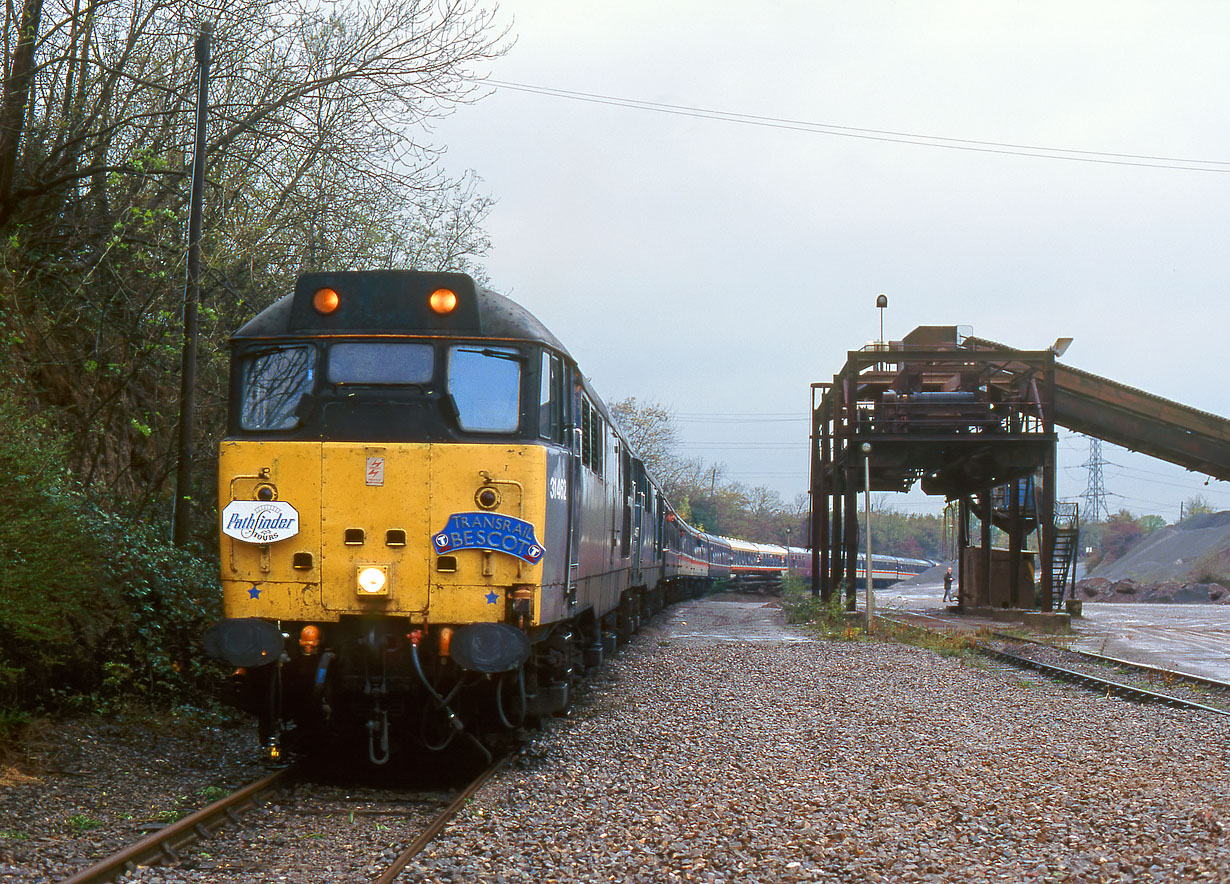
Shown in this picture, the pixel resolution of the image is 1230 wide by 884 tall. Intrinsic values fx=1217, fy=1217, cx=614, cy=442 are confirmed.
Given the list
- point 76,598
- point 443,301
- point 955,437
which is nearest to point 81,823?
point 76,598

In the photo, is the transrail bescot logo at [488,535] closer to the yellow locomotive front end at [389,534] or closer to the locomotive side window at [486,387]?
the yellow locomotive front end at [389,534]

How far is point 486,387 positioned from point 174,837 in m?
3.32

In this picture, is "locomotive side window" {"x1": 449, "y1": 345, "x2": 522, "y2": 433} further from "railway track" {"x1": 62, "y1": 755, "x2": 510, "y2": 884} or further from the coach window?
"railway track" {"x1": 62, "y1": 755, "x2": 510, "y2": 884}

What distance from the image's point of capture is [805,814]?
7.04 m

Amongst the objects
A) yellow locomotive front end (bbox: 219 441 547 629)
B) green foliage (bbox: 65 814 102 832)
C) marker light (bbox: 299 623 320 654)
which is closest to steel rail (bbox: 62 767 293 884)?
green foliage (bbox: 65 814 102 832)

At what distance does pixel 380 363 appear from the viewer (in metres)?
8.01

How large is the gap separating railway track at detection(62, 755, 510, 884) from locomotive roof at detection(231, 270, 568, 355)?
2.90 m

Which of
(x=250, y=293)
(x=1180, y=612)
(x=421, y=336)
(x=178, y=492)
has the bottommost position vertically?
(x=1180, y=612)

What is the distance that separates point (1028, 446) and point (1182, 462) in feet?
19.9

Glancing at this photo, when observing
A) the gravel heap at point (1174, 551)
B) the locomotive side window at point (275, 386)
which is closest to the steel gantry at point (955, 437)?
the locomotive side window at point (275, 386)

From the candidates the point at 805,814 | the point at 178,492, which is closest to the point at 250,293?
the point at 178,492

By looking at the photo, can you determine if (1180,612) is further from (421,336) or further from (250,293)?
(421,336)

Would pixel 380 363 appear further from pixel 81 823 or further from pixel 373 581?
pixel 81 823

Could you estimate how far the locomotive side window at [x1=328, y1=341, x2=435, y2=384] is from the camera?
7973mm
